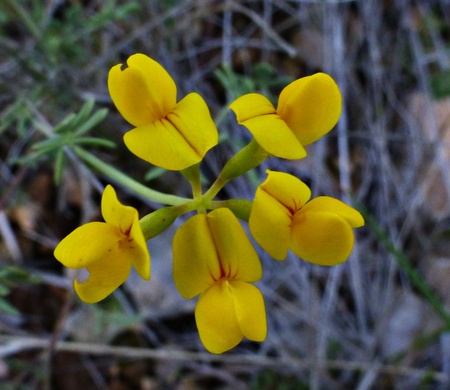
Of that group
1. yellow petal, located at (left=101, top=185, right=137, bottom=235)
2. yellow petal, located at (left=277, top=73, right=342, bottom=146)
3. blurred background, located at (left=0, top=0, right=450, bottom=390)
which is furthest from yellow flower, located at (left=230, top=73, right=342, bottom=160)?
blurred background, located at (left=0, top=0, right=450, bottom=390)

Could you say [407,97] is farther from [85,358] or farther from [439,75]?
[85,358]

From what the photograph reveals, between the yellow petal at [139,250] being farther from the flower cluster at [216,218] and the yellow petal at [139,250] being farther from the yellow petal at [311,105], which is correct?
the yellow petal at [311,105]

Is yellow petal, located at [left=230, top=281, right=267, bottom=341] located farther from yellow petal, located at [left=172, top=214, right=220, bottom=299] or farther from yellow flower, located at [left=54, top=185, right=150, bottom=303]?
yellow flower, located at [left=54, top=185, right=150, bottom=303]

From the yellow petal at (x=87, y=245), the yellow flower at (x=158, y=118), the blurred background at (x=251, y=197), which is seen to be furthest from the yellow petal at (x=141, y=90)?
the blurred background at (x=251, y=197)

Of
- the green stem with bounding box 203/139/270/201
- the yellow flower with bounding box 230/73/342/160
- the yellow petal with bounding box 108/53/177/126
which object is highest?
the yellow petal with bounding box 108/53/177/126

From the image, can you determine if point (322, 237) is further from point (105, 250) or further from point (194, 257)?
point (105, 250)

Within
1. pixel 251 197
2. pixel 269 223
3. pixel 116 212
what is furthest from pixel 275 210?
pixel 251 197
